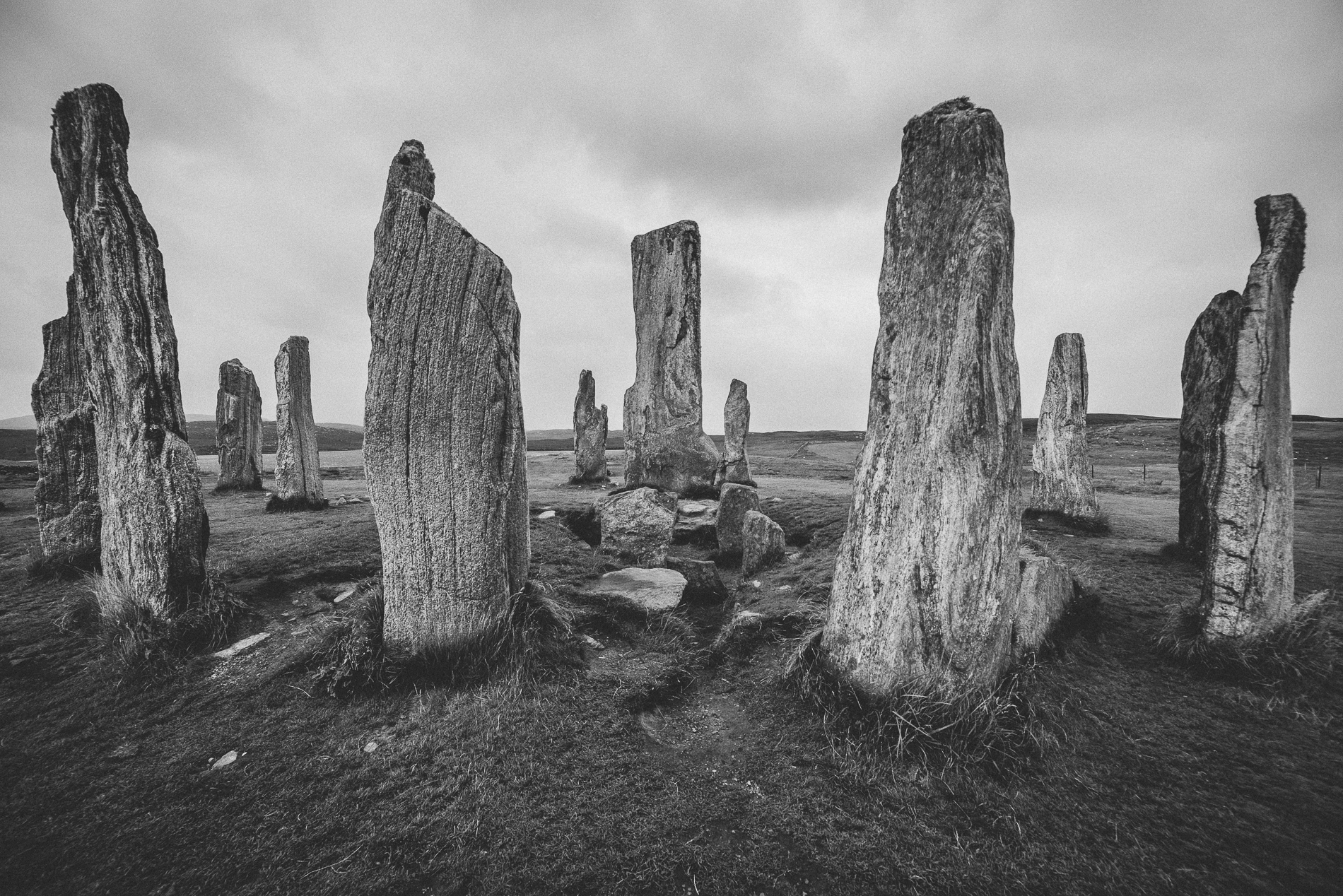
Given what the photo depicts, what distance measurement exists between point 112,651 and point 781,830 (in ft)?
15.9

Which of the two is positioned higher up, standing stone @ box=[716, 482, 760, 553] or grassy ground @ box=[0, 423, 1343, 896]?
standing stone @ box=[716, 482, 760, 553]

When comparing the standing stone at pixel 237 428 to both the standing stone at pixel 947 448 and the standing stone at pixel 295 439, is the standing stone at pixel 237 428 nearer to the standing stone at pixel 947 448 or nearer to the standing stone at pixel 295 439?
the standing stone at pixel 295 439

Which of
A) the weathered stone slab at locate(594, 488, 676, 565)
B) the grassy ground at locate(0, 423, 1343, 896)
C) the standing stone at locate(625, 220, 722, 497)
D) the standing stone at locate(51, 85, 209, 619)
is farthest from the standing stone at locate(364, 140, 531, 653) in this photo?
the standing stone at locate(625, 220, 722, 497)

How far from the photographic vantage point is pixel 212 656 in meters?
4.01

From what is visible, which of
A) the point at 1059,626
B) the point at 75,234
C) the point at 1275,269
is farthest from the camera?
the point at 75,234

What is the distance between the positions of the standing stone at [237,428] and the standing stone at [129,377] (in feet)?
33.0

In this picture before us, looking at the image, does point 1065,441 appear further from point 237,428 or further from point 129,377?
point 237,428

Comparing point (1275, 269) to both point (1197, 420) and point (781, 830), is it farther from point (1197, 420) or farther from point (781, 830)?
point (781, 830)

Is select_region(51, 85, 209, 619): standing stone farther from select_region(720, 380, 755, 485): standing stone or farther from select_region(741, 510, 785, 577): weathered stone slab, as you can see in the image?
select_region(720, 380, 755, 485): standing stone

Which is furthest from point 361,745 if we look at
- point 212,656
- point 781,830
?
point 781,830

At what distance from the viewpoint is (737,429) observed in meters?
13.2

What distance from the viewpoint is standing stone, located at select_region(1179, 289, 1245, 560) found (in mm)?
6195

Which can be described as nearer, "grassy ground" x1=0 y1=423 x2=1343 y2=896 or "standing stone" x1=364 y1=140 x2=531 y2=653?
"grassy ground" x1=0 y1=423 x2=1343 y2=896

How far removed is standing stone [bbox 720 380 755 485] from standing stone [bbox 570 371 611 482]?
360 cm
